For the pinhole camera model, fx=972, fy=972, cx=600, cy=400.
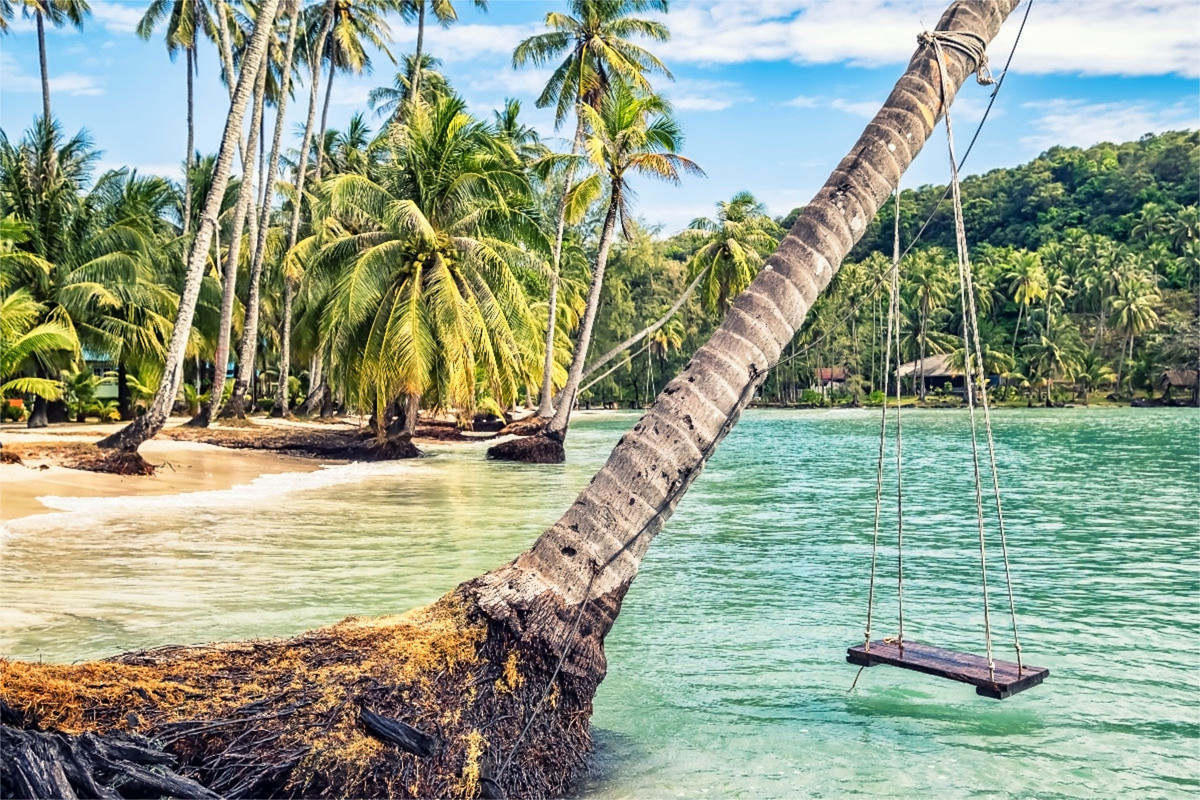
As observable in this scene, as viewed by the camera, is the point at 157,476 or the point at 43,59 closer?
the point at 157,476

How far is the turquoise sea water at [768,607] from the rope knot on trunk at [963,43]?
3967mm

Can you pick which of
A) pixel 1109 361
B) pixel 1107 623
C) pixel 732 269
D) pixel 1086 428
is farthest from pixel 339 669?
pixel 1109 361

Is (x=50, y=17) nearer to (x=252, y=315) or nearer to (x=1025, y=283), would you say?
(x=252, y=315)

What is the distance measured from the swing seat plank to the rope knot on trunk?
3173 millimetres

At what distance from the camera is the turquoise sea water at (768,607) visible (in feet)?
19.1

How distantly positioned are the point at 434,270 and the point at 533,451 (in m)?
6.12

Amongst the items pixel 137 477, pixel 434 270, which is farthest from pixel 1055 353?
pixel 137 477

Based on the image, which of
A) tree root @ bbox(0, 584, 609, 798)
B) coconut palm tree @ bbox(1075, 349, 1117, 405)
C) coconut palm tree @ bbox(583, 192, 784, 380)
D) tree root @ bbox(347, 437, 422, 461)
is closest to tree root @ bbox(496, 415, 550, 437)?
coconut palm tree @ bbox(583, 192, 784, 380)

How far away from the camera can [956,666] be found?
17.4 feet

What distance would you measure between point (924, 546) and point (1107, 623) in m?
4.59

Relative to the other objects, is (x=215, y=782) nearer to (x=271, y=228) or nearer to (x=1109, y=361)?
(x=271, y=228)

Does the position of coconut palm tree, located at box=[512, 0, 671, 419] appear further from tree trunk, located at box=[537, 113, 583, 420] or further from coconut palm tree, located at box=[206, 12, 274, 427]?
coconut palm tree, located at box=[206, 12, 274, 427]

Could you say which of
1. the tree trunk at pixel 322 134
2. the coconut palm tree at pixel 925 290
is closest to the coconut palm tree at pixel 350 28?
the tree trunk at pixel 322 134

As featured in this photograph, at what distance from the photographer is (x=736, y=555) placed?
13.0 metres
